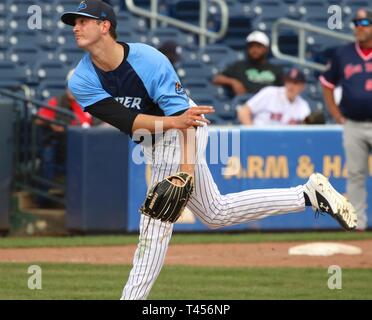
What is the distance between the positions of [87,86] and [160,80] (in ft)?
1.42

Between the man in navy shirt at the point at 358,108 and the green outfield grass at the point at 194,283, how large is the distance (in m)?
2.05

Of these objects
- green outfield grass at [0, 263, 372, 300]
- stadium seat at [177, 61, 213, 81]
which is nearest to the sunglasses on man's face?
green outfield grass at [0, 263, 372, 300]

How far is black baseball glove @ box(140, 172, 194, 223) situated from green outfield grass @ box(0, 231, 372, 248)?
14.3ft

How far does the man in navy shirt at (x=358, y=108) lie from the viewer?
1086 centimetres

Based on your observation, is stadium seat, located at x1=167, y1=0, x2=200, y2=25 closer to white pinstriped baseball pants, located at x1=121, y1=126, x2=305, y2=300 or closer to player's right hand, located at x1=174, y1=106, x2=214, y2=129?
white pinstriped baseball pants, located at x1=121, y1=126, x2=305, y2=300

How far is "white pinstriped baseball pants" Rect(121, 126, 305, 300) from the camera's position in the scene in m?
6.34

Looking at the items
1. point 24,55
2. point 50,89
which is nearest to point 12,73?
point 50,89

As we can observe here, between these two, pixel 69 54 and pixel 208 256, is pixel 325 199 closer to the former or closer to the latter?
pixel 208 256

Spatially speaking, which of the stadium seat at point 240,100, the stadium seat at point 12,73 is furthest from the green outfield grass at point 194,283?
the stadium seat at point 12,73

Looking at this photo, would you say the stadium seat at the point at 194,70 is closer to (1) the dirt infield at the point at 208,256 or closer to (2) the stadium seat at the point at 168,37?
(2) the stadium seat at the point at 168,37

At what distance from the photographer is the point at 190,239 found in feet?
36.6

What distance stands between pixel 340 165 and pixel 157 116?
5.70 m

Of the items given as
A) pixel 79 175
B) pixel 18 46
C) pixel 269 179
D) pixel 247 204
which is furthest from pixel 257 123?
pixel 247 204

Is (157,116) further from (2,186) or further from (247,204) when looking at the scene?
(2,186)
